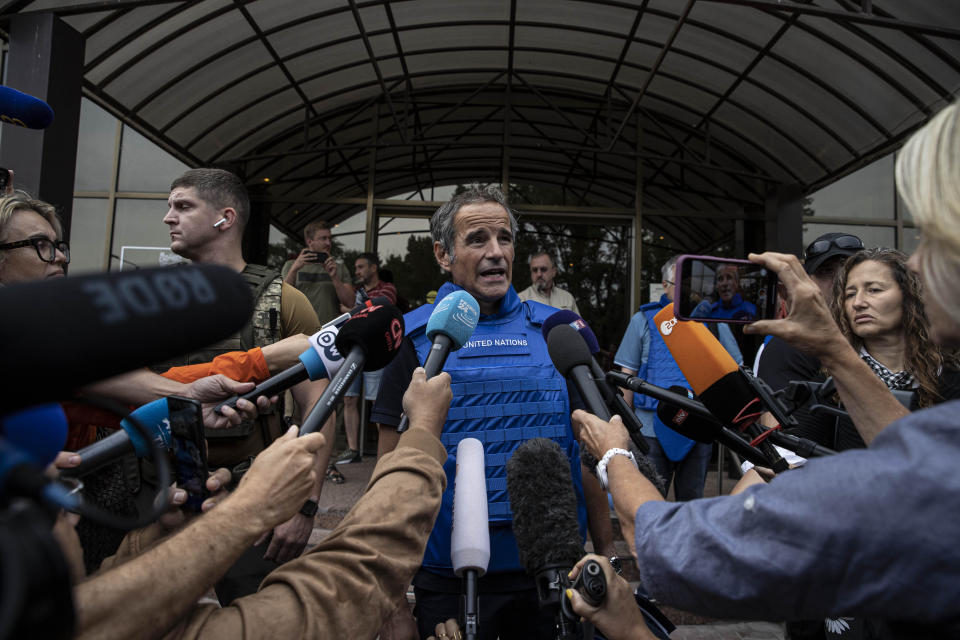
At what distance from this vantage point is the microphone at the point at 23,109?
186cm

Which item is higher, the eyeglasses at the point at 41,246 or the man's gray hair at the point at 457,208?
the man's gray hair at the point at 457,208

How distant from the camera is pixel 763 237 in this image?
903cm

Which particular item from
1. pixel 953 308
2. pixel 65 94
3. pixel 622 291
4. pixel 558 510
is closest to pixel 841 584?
pixel 953 308

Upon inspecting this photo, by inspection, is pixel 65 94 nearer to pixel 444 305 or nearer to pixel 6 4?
pixel 6 4

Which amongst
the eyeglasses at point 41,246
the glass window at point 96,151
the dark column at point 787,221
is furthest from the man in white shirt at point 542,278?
the glass window at point 96,151

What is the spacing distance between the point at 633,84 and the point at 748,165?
7.05 ft

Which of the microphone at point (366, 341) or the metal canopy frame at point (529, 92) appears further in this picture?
the metal canopy frame at point (529, 92)

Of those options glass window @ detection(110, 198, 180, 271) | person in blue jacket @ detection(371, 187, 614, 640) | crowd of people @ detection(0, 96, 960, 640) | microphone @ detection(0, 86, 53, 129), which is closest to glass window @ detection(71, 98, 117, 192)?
glass window @ detection(110, 198, 180, 271)

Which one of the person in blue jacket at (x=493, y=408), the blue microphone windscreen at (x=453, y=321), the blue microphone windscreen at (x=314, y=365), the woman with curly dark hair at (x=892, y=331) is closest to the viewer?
the blue microphone windscreen at (x=314, y=365)

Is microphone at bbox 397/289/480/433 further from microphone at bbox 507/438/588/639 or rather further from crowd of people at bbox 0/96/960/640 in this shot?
microphone at bbox 507/438/588/639

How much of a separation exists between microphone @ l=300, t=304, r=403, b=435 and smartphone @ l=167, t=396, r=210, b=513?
235 millimetres

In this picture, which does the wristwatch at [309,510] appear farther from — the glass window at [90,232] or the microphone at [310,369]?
the glass window at [90,232]

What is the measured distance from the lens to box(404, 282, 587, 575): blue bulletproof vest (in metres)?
2.14

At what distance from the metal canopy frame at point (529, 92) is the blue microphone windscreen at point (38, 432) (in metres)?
5.64
